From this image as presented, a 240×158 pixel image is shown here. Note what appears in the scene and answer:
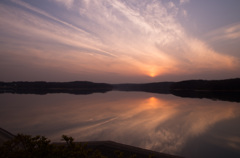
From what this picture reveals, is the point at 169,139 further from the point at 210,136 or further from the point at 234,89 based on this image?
the point at 234,89

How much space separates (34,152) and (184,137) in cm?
1087

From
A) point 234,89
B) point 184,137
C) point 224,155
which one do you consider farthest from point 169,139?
point 234,89

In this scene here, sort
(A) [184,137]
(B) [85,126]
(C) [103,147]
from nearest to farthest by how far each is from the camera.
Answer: (C) [103,147] → (A) [184,137] → (B) [85,126]

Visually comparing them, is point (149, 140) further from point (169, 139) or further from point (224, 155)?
point (224, 155)

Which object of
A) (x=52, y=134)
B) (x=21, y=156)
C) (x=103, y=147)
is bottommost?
(x=52, y=134)

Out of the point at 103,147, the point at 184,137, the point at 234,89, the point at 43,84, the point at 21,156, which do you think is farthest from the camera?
the point at 43,84

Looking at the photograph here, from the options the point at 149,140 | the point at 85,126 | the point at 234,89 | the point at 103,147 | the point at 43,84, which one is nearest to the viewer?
the point at 103,147

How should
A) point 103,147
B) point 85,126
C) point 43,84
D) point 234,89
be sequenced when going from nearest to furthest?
point 103,147 → point 85,126 → point 234,89 → point 43,84

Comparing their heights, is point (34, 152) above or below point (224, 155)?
above

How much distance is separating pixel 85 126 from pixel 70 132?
6.49 feet

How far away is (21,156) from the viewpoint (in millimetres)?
3889

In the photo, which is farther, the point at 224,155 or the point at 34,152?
the point at 224,155

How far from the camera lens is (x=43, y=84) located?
656ft

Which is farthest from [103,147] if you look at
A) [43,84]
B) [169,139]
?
[43,84]
